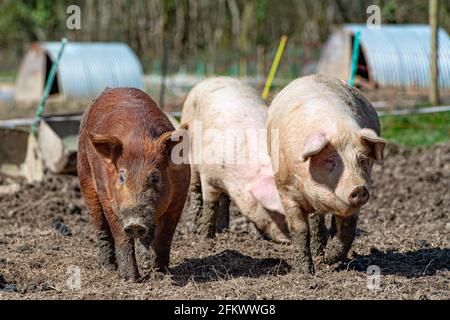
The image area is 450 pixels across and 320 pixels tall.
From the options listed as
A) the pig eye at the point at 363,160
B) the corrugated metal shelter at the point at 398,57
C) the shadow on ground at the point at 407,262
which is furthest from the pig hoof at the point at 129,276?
the corrugated metal shelter at the point at 398,57

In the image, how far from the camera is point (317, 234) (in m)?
6.55

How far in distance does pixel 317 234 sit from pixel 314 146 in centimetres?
118

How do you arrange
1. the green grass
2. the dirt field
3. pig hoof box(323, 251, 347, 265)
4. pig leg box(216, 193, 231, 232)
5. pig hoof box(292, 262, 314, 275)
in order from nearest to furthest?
the dirt field < pig hoof box(292, 262, 314, 275) < pig hoof box(323, 251, 347, 265) < pig leg box(216, 193, 231, 232) < the green grass

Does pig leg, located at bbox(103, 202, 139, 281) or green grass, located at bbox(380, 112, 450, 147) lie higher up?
pig leg, located at bbox(103, 202, 139, 281)

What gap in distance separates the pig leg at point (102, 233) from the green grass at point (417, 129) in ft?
22.7

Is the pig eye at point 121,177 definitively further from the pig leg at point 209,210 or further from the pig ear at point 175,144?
the pig leg at point 209,210

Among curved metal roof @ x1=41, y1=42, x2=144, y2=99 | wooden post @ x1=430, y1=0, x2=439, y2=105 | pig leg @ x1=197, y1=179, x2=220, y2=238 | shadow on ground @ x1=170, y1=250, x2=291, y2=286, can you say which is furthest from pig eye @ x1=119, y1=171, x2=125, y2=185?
curved metal roof @ x1=41, y1=42, x2=144, y2=99

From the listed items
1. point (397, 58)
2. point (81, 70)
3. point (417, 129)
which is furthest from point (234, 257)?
point (81, 70)

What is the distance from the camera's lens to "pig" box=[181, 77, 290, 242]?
6.66m

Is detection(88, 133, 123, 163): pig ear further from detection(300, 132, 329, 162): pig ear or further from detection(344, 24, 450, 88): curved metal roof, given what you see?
detection(344, 24, 450, 88): curved metal roof

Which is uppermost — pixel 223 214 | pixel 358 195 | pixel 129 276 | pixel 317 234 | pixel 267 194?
pixel 358 195

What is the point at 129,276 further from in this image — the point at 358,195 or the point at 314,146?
the point at 358,195

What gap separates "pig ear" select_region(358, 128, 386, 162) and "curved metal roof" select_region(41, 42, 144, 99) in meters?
13.5

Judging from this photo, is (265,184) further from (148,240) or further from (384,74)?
(384,74)
